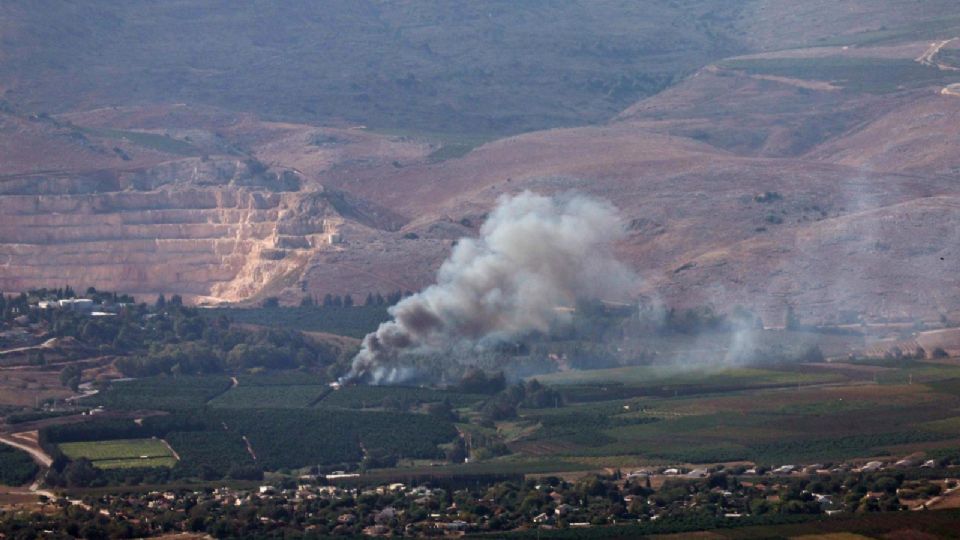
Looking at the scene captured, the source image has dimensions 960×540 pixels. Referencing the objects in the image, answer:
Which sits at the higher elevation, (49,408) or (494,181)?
(494,181)

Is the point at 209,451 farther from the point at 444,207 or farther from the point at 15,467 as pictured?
the point at 444,207

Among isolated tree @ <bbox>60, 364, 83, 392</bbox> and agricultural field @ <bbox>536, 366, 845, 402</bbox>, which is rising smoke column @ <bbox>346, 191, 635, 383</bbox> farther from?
isolated tree @ <bbox>60, 364, 83, 392</bbox>

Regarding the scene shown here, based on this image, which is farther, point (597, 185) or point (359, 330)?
point (597, 185)

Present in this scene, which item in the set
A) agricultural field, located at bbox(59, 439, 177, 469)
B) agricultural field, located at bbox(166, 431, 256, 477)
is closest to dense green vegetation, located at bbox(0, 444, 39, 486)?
agricultural field, located at bbox(59, 439, 177, 469)

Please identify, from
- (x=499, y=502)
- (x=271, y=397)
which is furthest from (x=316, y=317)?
(x=499, y=502)

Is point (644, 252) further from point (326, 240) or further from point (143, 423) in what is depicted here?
point (143, 423)

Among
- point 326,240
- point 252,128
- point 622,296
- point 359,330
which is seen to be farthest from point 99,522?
point 252,128

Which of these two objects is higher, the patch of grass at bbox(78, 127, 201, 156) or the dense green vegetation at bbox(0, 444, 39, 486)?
the patch of grass at bbox(78, 127, 201, 156)

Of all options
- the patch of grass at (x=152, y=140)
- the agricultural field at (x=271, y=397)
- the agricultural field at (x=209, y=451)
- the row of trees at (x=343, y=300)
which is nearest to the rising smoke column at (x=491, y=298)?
the agricultural field at (x=271, y=397)
